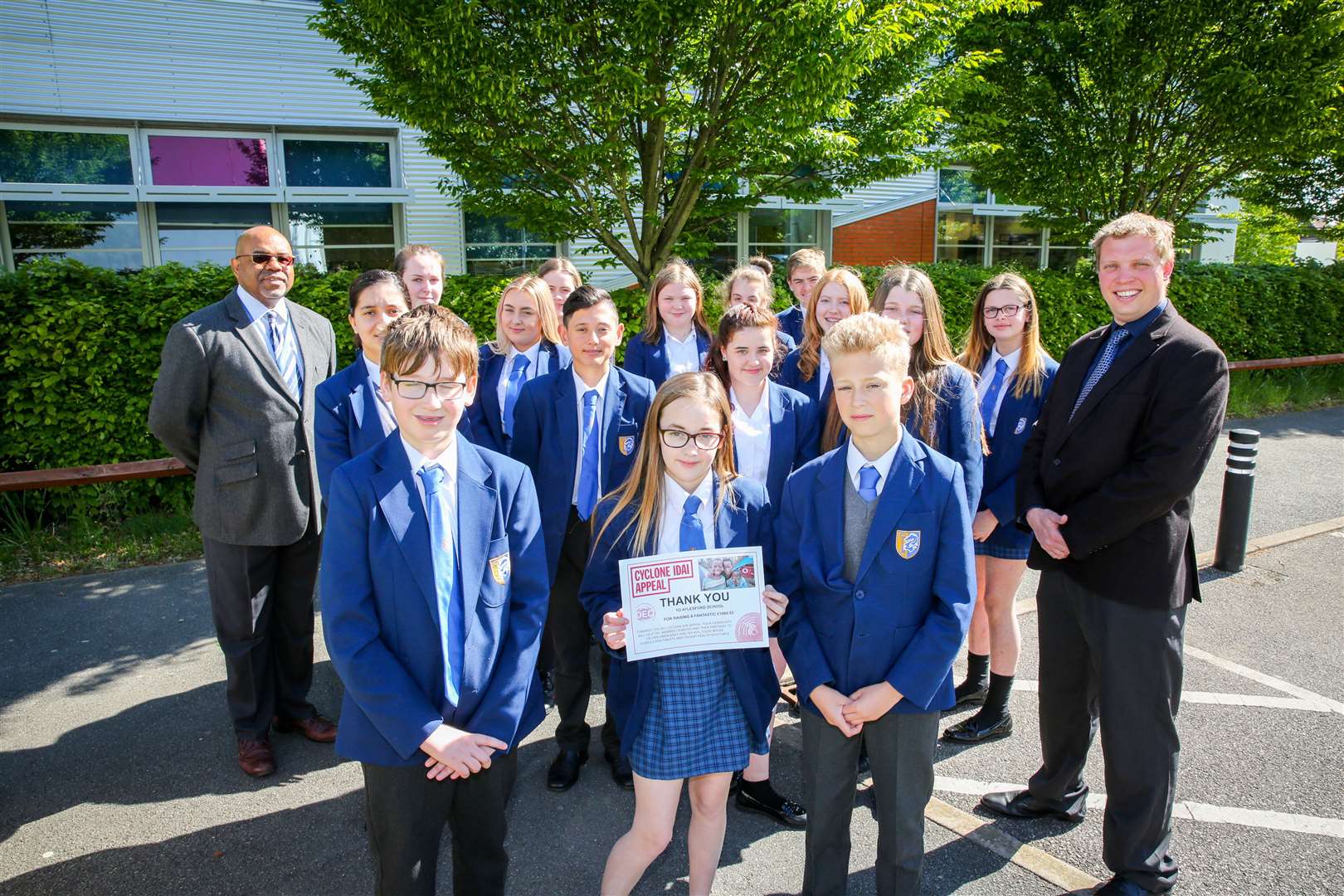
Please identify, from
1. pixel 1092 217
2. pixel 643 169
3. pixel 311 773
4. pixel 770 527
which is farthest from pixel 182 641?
pixel 1092 217

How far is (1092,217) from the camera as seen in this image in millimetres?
13062

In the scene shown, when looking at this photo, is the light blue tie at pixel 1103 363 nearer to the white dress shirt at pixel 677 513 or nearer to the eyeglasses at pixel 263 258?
the white dress shirt at pixel 677 513

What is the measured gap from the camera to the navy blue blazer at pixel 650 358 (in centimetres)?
457

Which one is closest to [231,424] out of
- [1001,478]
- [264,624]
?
[264,624]

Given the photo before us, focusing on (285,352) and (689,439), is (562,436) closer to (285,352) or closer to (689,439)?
(689,439)

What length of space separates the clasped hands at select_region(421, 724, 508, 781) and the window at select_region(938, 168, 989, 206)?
17.9 m

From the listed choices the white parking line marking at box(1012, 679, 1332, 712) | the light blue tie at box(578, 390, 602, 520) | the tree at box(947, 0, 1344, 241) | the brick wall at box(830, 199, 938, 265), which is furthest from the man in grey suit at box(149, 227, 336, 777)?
the brick wall at box(830, 199, 938, 265)

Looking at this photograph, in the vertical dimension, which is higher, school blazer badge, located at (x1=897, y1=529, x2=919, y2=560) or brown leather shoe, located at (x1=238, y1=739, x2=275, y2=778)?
school blazer badge, located at (x1=897, y1=529, x2=919, y2=560)

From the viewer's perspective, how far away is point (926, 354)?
11.8ft

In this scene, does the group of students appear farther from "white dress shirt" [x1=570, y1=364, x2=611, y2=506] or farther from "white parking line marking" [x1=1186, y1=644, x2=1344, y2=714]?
"white parking line marking" [x1=1186, y1=644, x2=1344, y2=714]

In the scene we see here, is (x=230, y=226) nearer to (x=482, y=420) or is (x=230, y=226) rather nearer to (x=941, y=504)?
(x=482, y=420)

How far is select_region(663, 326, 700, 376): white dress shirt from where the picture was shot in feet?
15.1

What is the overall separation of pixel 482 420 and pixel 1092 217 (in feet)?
40.5

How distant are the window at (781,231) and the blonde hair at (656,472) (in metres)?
13.6
